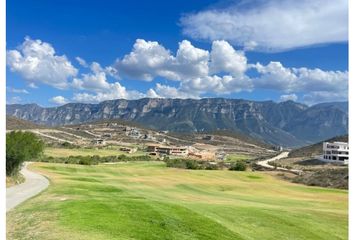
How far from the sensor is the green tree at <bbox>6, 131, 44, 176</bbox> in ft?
147

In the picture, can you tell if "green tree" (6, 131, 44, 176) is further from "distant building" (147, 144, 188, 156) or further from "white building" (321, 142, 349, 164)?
"distant building" (147, 144, 188, 156)

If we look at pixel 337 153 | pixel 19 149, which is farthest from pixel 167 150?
pixel 19 149

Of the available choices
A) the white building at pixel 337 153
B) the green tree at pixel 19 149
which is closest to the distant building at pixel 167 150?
the white building at pixel 337 153

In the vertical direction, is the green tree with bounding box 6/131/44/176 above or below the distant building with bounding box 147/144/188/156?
below

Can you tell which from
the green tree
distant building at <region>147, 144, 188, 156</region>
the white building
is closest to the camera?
the green tree

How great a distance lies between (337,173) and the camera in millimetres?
80812

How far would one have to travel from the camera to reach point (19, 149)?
150 ft

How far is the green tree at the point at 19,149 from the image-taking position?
44.7 m

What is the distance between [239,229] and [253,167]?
90106mm

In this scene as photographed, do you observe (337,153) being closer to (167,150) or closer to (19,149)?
(167,150)

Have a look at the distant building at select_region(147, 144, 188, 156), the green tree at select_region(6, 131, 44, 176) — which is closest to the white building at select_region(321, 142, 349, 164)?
the distant building at select_region(147, 144, 188, 156)

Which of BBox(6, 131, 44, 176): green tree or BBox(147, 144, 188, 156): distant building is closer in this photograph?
BBox(6, 131, 44, 176): green tree
